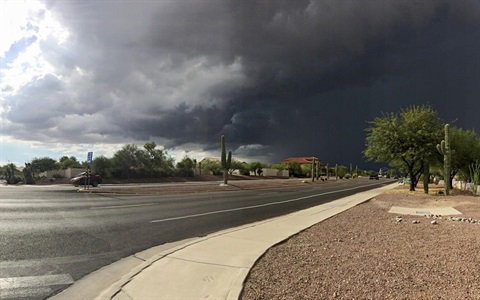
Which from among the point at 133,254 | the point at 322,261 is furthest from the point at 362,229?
the point at 133,254

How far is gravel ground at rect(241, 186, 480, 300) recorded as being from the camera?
Result: 4941mm

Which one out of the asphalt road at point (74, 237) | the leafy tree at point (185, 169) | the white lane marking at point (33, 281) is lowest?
the white lane marking at point (33, 281)

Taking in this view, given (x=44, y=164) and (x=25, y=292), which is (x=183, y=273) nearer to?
(x=25, y=292)

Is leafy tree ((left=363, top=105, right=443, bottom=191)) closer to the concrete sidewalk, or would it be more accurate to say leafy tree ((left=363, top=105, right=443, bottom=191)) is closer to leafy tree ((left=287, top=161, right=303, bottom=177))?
the concrete sidewalk

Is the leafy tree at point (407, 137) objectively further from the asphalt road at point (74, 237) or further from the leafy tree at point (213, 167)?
the leafy tree at point (213, 167)

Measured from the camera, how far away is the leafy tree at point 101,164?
53.8 metres

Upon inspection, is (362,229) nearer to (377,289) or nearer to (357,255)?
(357,255)

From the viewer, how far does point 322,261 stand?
652 centimetres

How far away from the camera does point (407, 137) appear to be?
2970cm

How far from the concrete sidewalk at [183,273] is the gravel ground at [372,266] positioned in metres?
0.32

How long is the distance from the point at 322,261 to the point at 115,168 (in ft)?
174

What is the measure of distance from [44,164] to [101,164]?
79.9ft

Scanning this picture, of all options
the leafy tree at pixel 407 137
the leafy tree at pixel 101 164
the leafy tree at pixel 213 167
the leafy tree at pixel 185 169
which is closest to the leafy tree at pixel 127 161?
the leafy tree at pixel 101 164

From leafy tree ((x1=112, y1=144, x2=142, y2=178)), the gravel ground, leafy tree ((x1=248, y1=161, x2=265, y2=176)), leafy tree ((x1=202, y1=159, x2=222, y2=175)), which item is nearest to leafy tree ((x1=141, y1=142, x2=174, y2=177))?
leafy tree ((x1=112, y1=144, x2=142, y2=178))
